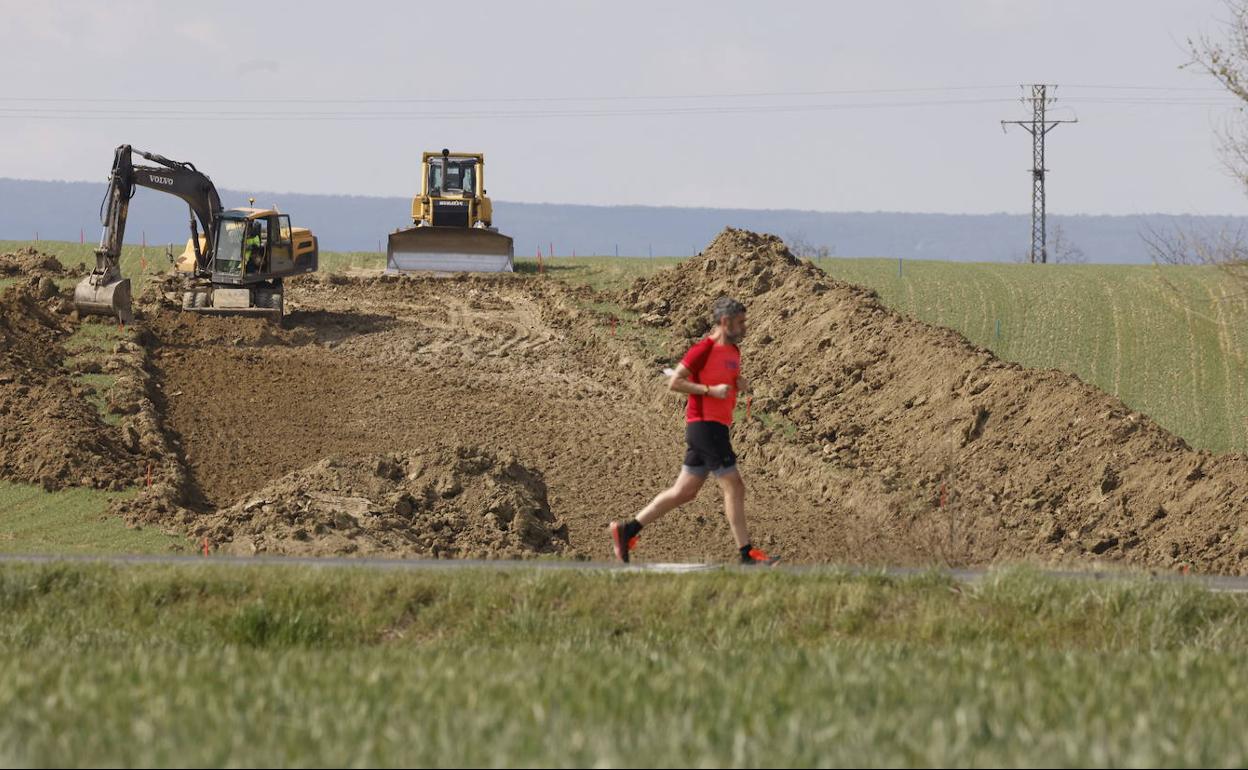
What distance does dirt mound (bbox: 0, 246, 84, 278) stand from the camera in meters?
37.5

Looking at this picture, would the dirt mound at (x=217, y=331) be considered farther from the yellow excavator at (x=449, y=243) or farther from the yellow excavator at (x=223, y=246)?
the yellow excavator at (x=449, y=243)

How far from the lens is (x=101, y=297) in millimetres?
30391

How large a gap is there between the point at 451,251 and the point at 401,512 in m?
22.7

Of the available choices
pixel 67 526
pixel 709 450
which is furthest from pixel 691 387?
pixel 67 526

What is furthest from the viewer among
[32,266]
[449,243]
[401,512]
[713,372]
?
[449,243]

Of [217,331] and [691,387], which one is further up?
[217,331]

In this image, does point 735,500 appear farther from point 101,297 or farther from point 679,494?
point 101,297

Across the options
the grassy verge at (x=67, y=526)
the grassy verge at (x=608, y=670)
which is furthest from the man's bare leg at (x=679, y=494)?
the grassy verge at (x=67, y=526)

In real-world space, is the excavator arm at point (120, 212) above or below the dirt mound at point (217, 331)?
above

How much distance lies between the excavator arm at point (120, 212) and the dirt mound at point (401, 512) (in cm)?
1224

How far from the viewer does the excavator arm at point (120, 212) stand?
30359 millimetres

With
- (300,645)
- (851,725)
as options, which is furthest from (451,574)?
(851,725)

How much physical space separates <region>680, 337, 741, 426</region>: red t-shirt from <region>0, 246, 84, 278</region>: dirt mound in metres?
29.0

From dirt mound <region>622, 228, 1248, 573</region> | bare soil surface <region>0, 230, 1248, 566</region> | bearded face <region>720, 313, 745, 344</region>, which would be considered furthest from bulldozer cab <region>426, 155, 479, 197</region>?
bearded face <region>720, 313, 745, 344</region>
